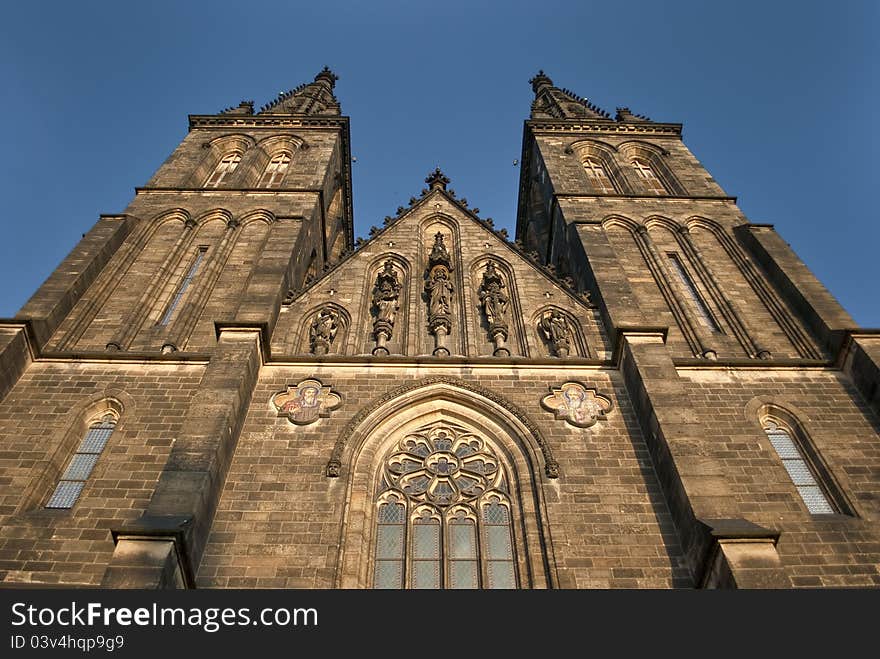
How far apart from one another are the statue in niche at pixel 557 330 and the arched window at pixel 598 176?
7.90 meters

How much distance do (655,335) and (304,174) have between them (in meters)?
11.5

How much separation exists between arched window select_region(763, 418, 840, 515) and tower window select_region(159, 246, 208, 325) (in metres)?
10.5

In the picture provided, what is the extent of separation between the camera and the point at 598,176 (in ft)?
73.5

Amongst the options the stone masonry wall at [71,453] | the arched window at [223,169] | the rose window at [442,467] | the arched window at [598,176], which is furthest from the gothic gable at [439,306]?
the arched window at [223,169]

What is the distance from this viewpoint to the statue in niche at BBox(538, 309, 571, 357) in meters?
13.3

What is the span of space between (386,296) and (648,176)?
11124 mm

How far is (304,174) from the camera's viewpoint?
20625 millimetres

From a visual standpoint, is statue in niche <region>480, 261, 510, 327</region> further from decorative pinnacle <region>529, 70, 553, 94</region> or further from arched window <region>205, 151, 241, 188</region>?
decorative pinnacle <region>529, 70, 553, 94</region>

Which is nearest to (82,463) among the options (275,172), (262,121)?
(275,172)

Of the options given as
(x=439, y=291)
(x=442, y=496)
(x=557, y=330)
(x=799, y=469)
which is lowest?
(x=442, y=496)

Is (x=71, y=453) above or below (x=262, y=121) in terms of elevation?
below

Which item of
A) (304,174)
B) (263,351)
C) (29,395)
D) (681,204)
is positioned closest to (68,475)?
(29,395)

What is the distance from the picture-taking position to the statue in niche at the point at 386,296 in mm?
14102

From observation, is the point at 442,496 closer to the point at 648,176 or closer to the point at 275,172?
the point at 275,172
